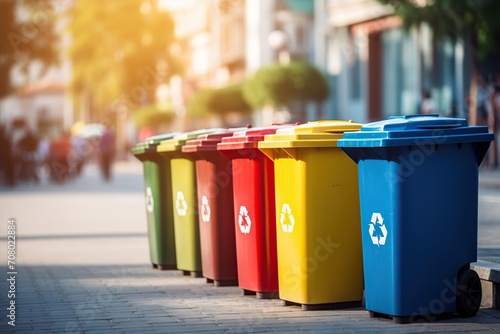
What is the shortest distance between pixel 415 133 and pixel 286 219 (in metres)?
1.32

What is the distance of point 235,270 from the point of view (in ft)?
32.3

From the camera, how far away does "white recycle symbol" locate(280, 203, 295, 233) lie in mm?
8422

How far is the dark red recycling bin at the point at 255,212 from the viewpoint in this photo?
349 inches

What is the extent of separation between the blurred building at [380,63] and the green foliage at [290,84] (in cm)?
121

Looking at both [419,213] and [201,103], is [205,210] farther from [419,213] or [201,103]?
[201,103]

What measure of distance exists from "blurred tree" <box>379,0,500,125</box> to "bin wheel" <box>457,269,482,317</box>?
19.8m

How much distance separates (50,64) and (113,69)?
22.0 m

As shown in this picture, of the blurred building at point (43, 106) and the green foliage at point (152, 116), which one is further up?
the blurred building at point (43, 106)

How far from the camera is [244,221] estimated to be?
9.12 m

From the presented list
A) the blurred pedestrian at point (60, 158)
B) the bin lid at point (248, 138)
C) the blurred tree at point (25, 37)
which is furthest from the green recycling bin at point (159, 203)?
the blurred tree at point (25, 37)

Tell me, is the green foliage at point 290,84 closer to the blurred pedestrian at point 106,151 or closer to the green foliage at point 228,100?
the blurred pedestrian at point 106,151

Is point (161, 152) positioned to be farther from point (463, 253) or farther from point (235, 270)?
point (463, 253)

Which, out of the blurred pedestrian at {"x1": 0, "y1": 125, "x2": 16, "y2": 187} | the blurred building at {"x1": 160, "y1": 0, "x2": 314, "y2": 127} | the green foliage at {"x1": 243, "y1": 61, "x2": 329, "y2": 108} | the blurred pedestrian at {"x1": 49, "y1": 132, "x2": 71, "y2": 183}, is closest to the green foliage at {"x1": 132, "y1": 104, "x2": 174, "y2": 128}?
the blurred building at {"x1": 160, "y1": 0, "x2": 314, "y2": 127}

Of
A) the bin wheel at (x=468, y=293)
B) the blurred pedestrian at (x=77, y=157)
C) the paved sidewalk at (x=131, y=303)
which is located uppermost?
the blurred pedestrian at (x=77, y=157)
